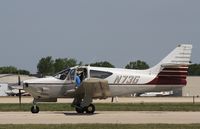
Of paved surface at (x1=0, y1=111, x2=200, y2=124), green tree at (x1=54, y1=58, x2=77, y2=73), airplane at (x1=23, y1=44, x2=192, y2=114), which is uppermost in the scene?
green tree at (x1=54, y1=58, x2=77, y2=73)

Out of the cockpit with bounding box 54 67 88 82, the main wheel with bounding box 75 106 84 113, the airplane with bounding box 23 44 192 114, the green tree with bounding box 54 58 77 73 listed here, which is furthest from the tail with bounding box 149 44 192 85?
the green tree with bounding box 54 58 77 73

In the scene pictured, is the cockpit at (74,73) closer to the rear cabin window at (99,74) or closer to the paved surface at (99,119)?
the rear cabin window at (99,74)

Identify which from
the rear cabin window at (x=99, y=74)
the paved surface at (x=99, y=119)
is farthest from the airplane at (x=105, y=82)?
the paved surface at (x=99, y=119)

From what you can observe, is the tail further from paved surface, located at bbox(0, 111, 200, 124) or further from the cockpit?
paved surface, located at bbox(0, 111, 200, 124)

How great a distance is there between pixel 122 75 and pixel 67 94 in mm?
3245

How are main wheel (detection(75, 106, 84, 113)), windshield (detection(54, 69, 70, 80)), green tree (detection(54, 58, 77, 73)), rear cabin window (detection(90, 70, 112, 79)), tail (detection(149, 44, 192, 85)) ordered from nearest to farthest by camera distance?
1. main wheel (detection(75, 106, 84, 113))
2. rear cabin window (detection(90, 70, 112, 79))
3. windshield (detection(54, 69, 70, 80))
4. tail (detection(149, 44, 192, 85))
5. green tree (detection(54, 58, 77, 73))

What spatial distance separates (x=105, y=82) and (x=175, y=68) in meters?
4.52

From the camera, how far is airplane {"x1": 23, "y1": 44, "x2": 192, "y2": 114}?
87.6 ft

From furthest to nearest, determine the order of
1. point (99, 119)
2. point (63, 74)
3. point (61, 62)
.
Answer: point (61, 62) < point (63, 74) < point (99, 119)

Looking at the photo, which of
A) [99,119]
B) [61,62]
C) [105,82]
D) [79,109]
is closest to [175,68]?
[105,82]

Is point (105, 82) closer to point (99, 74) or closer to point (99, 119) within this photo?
point (99, 74)

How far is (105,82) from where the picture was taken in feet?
85.8

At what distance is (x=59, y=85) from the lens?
2734 centimetres
